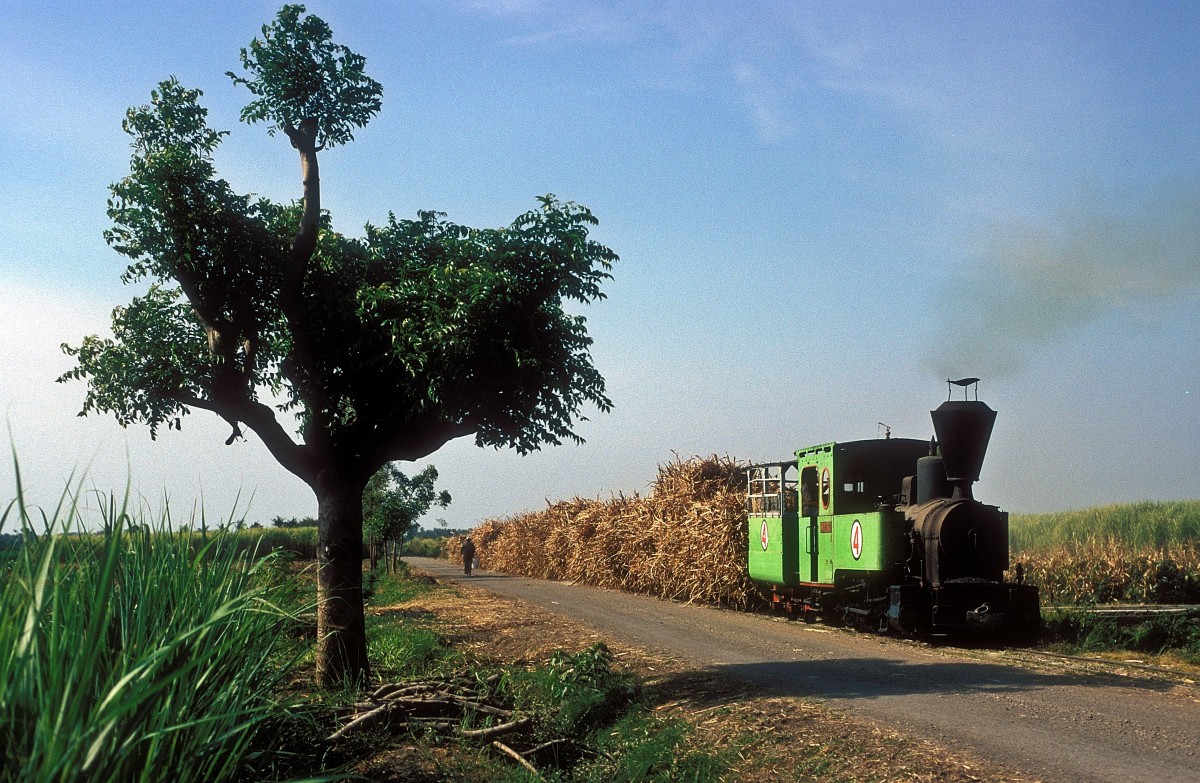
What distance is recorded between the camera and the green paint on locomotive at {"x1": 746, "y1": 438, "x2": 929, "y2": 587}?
14328mm

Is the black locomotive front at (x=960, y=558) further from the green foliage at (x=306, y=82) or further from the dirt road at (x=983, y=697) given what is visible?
the green foliage at (x=306, y=82)

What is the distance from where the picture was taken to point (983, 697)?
8.67 metres

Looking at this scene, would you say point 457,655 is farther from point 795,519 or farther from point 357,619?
point 795,519

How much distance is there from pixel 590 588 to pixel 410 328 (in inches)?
829

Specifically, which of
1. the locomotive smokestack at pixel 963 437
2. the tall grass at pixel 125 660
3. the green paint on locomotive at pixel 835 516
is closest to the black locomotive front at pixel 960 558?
the locomotive smokestack at pixel 963 437

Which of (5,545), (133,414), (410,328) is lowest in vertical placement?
(5,545)

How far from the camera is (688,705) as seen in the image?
8641mm

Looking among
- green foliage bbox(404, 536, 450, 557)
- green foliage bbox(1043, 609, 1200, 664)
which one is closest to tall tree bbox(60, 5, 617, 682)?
green foliage bbox(1043, 609, 1200, 664)

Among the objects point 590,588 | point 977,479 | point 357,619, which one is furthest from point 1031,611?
point 590,588

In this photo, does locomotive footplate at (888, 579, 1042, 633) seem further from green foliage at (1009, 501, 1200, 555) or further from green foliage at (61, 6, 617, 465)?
green foliage at (1009, 501, 1200, 555)

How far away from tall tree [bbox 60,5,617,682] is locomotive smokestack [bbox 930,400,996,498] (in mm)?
5879

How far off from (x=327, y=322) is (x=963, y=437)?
29.3 ft

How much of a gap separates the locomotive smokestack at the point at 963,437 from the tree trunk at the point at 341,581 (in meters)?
8.30

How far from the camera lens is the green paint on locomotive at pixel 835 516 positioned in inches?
564
